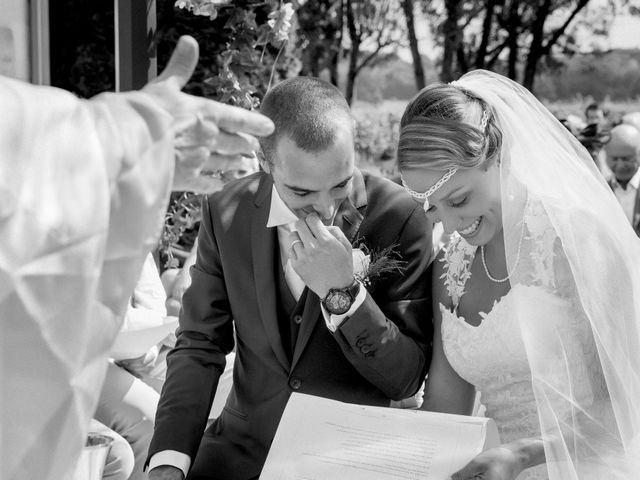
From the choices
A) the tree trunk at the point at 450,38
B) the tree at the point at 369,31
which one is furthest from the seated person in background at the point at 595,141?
Result: the tree at the point at 369,31

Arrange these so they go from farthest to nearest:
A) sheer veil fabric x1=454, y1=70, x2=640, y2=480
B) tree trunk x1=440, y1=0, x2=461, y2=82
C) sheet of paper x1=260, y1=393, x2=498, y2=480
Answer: tree trunk x1=440, y1=0, x2=461, y2=82 → sheer veil fabric x1=454, y1=70, x2=640, y2=480 → sheet of paper x1=260, y1=393, x2=498, y2=480

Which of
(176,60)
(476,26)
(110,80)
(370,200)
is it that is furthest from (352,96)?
(176,60)

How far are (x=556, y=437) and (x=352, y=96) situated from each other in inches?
256

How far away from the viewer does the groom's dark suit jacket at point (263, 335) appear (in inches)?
98.9

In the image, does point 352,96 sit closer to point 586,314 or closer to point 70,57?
point 70,57

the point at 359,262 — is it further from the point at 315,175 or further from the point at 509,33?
the point at 509,33

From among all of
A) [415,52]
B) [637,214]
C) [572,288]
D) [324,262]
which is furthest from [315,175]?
[415,52]

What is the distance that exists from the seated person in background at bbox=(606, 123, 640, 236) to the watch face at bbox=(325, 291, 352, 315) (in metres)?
4.24

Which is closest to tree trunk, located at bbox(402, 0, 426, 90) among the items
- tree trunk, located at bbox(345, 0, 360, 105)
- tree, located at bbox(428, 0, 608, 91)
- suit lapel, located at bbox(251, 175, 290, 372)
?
tree, located at bbox(428, 0, 608, 91)

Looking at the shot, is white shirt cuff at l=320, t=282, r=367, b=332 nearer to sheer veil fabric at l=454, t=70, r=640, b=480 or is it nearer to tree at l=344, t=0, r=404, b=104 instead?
sheer veil fabric at l=454, t=70, r=640, b=480

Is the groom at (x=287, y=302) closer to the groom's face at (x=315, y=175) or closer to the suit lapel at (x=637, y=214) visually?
the groom's face at (x=315, y=175)

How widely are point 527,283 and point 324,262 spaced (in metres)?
0.55

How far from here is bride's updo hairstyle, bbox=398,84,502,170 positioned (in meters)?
2.41

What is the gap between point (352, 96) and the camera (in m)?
8.44
